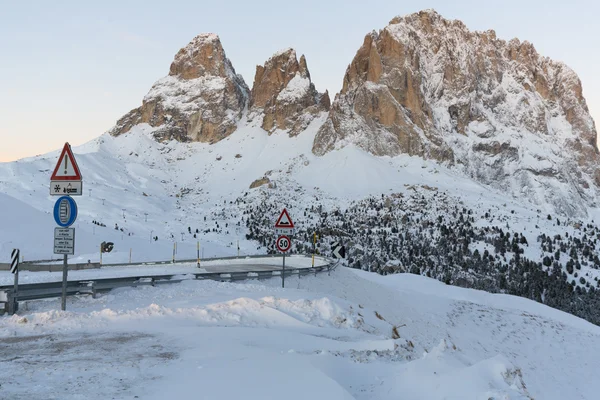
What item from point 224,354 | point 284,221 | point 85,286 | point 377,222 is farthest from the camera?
point 377,222

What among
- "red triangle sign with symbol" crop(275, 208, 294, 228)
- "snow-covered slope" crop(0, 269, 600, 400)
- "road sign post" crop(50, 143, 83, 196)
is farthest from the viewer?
"red triangle sign with symbol" crop(275, 208, 294, 228)

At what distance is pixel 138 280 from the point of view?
18578 millimetres

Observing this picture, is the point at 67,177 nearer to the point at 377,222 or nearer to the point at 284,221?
the point at 284,221

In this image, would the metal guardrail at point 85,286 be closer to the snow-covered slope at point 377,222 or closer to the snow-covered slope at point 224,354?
the snow-covered slope at point 224,354

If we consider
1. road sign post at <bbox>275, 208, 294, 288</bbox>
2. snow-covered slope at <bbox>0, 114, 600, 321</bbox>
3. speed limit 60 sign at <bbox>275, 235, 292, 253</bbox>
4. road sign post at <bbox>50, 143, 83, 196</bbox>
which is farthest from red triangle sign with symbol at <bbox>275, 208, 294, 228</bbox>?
snow-covered slope at <bbox>0, 114, 600, 321</bbox>

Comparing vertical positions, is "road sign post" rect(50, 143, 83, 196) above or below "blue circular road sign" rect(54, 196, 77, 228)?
above

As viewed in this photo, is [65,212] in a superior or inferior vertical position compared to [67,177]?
inferior

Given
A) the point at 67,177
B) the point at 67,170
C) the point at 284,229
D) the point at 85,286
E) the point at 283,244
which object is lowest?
the point at 85,286

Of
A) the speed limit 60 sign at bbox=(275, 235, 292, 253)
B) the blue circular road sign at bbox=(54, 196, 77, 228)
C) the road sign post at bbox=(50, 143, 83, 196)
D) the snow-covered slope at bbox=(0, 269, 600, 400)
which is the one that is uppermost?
the road sign post at bbox=(50, 143, 83, 196)

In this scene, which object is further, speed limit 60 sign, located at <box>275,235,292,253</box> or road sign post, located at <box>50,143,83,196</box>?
speed limit 60 sign, located at <box>275,235,292,253</box>

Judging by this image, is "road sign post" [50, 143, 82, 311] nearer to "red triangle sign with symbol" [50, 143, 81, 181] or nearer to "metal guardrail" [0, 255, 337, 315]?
"red triangle sign with symbol" [50, 143, 81, 181]

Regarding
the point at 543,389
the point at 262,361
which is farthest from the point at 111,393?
the point at 543,389

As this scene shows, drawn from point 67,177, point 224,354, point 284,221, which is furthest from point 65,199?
point 284,221

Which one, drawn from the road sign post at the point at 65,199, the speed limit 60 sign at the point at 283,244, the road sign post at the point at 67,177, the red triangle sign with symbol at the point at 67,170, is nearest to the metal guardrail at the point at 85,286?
the road sign post at the point at 65,199
